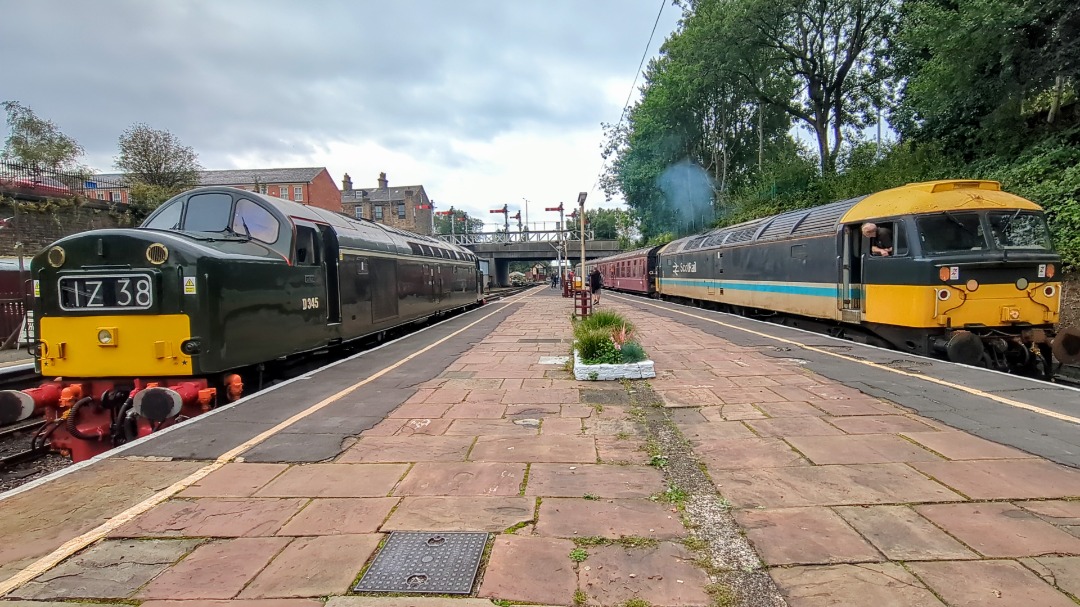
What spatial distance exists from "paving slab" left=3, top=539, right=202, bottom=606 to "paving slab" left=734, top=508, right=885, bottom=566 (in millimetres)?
3131

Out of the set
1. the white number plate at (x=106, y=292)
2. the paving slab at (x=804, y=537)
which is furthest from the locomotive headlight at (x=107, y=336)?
the paving slab at (x=804, y=537)

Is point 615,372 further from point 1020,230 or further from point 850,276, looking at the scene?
point 1020,230

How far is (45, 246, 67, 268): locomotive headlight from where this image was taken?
552cm

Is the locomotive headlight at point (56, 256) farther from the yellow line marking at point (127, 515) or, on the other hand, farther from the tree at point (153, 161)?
the tree at point (153, 161)

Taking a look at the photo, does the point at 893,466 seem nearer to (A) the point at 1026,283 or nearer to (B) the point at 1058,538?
(B) the point at 1058,538

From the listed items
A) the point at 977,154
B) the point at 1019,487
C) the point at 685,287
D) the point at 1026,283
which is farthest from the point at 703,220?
the point at 1019,487

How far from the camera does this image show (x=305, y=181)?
54.5 meters

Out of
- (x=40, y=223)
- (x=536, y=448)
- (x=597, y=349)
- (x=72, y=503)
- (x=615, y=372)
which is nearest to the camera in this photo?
(x=72, y=503)

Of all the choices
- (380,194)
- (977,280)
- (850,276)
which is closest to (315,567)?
(977,280)

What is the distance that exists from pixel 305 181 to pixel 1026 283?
188 ft

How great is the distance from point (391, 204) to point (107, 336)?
237 feet

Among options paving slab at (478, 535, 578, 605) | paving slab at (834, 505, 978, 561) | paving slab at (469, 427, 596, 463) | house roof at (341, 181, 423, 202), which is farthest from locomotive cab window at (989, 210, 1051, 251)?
house roof at (341, 181, 423, 202)

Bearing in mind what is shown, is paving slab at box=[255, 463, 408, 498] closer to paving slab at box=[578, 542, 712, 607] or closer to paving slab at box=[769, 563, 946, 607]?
paving slab at box=[578, 542, 712, 607]

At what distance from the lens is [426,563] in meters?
2.72
